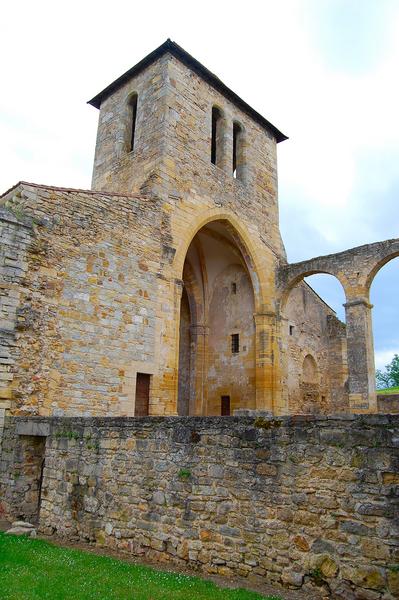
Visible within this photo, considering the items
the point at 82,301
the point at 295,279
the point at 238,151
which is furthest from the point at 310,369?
the point at 82,301

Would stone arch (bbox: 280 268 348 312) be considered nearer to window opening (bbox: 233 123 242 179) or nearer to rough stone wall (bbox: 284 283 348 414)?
rough stone wall (bbox: 284 283 348 414)

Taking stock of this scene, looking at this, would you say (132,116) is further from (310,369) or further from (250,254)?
(310,369)

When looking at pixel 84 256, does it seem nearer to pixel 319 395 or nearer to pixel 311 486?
pixel 311 486

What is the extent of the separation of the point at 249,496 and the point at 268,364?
35.1ft

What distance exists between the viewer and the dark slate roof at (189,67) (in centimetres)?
1404

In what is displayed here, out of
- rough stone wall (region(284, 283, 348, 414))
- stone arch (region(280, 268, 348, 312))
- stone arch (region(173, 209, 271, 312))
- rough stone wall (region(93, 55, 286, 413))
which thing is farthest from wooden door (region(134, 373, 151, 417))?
stone arch (region(280, 268, 348, 312))

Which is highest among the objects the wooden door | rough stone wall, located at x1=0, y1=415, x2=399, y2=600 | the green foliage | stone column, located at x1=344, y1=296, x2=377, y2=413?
stone column, located at x1=344, y1=296, x2=377, y2=413

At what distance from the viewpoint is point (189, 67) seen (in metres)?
14.6

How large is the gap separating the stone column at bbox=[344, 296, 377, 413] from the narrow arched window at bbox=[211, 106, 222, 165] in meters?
6.52

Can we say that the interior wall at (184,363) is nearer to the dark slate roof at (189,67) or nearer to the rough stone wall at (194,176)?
the rough stone wall at (194,176)

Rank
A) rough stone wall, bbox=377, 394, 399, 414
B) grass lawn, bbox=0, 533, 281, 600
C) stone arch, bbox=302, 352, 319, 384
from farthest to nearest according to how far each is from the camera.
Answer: stone arch, bbox=302, 352, 319, 384, rough stone wall, bbox=377, 394, 399, 414, grass lawn, bbox=0, 533, 281, 600

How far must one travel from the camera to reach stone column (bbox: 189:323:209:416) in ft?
54.2

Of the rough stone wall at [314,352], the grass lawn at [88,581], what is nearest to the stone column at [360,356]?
the rough stone wall at [314,352]

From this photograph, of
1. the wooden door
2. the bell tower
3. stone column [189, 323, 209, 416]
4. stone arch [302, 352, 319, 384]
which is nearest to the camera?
the wooden door
